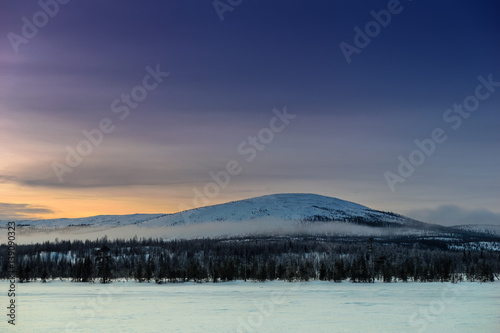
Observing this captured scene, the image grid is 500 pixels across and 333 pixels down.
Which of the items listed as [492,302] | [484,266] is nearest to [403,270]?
[484,266]

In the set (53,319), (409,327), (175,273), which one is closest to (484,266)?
(175,273)

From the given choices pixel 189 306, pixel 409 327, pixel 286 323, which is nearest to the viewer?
pixel 409 327

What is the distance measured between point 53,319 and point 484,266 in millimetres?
119626

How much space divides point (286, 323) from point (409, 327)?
10.0 meters

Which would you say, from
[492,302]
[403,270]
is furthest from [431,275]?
[492,302]

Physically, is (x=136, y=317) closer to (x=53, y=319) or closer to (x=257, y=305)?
(x=53, y=319)

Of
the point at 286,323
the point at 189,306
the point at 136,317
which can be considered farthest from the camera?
the point at 189,306

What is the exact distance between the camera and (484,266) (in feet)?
449

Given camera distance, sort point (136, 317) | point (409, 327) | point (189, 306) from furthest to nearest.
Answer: point (189, 306) < point (136, 317) < point (409, 327)

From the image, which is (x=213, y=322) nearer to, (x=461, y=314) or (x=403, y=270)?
(x=461, y=314)

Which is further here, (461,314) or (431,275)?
(431,275)

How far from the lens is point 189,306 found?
6028cm

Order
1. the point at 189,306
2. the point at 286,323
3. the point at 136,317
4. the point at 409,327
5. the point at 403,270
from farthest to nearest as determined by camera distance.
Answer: the point at 403,270 → the point at 189,306 → the point at 136,317 → the point at 286,323 → the point at 409,327

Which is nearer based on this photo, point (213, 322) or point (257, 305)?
point (213, 322)
